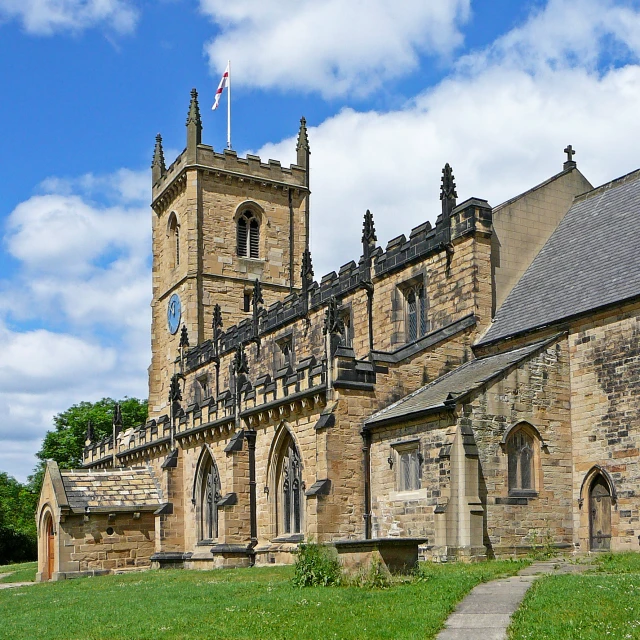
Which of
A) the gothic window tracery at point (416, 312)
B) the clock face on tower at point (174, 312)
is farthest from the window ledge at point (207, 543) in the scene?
the clock face on tower at point (174, 312)

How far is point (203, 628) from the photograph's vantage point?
580 inches

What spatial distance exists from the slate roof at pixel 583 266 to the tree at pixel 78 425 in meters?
46.1

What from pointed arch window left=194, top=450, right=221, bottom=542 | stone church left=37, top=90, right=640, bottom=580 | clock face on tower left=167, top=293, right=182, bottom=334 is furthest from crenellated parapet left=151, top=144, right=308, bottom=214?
pointed arch window left=194, top=450, right=221, bottom=542

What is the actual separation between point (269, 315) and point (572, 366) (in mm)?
18737

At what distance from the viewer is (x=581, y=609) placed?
1395 centimetres

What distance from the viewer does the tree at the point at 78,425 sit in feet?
238

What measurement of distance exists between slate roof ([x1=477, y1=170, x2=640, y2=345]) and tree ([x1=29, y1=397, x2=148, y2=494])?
1817 inches

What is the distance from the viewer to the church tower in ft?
173

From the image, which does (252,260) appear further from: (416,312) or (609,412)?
(609,412)

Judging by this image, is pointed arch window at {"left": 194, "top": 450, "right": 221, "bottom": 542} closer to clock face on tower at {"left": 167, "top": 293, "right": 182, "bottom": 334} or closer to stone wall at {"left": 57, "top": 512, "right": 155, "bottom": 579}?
stone wall at {"left": 57, "top": 512, "right": 155, "bottom": 579}

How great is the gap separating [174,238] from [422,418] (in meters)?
33.0

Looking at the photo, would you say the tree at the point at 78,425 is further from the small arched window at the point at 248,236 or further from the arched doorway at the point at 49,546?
the arched doorway at the point at 49,546

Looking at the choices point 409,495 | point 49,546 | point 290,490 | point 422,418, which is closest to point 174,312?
point 49,546

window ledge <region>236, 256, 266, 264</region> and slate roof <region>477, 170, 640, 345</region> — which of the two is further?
window ledge <region>236, 256, 266, 264</region>
